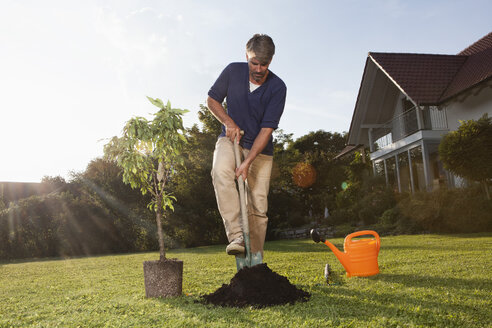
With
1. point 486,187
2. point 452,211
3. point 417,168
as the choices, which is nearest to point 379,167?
point 417,168

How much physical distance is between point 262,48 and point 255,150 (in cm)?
81

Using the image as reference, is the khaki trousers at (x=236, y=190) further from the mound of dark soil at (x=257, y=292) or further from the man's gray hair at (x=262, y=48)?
the man's gray hair at (x=262, y=48)

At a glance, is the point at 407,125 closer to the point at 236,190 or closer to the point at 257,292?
the point at 236,190

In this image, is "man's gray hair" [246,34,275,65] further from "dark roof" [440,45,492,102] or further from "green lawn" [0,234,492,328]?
"dark roof" [440,45,492,102]

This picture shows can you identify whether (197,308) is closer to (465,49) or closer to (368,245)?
(368,245)

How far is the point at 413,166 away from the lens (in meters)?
17.9

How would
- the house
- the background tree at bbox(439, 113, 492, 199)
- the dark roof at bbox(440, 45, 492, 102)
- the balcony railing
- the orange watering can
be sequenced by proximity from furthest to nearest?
1. the balcony railing
2. the house
3. the dark roof at bbox(440, 45, 492, 102)
4. the background tree at bbox(439, 113, 492, 199)
5. the orange watering can

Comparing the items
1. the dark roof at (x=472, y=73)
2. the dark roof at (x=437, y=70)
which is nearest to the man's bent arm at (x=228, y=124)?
the dark roof at (x=472, y=73)

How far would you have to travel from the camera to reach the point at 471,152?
450 inches

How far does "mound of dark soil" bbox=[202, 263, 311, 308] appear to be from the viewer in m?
2.77

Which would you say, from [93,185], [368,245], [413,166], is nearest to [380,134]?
[413,166]

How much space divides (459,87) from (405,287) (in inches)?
547

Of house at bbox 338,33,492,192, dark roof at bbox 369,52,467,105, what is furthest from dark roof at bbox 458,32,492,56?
dark roof at bbox 369,52,467,105

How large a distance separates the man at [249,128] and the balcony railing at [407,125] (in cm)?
1432
